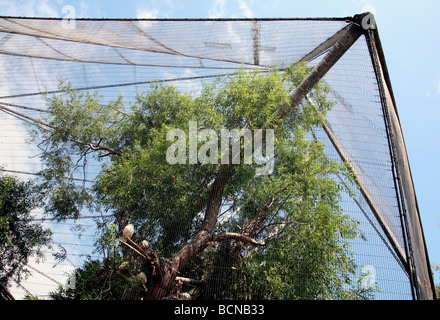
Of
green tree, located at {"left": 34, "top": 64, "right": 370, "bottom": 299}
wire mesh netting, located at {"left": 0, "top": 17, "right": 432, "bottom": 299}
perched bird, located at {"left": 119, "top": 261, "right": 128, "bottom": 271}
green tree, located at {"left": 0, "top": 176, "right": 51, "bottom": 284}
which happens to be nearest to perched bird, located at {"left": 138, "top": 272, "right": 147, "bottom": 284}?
green tree, located at {"left": 34, "top": 64, "right": 370, "bottom": 299}

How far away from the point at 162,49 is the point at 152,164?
214 cm

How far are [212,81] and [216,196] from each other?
2.11 meters

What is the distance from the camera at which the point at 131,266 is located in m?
3.44

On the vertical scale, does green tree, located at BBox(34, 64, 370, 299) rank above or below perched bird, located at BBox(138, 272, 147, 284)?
above

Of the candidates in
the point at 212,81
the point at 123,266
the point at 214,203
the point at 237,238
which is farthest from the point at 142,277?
the point at 212,81

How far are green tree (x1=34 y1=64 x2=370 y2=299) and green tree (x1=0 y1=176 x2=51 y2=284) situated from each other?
0.36 meters

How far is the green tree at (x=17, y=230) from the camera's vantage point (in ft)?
13.9

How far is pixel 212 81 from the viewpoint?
202 inches

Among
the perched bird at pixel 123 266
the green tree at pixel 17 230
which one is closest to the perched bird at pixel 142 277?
the perched bird at pixel 123 266

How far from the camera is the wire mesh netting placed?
2945 mm

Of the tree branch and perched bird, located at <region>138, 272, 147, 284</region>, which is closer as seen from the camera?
perched bird, located at <region>138, 272, 147, 284</region>

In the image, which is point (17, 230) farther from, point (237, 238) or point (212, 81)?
point (212, 81)

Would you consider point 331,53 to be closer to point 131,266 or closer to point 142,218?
point 142,218

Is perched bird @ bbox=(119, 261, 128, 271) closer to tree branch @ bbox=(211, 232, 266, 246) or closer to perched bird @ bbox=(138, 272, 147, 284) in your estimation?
perched bird @ bbox=(138, 272, 147, 284)
